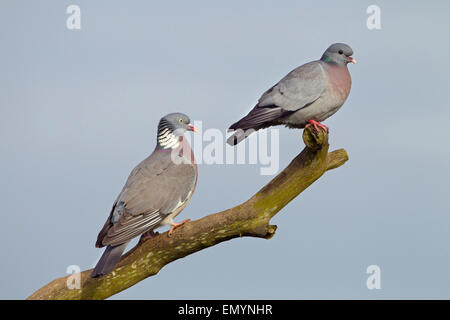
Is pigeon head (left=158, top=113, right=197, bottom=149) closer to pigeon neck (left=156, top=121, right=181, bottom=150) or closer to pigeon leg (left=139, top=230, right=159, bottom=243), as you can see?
pigeon neck (left=156, top=121, right=181, bottom=150)

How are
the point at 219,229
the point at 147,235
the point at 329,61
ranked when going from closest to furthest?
the point at 219,229 < the point at 147,235 < the point at 329,61

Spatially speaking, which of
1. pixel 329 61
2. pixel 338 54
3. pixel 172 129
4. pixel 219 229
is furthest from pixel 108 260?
pixel 338 54

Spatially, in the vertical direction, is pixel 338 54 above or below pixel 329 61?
above

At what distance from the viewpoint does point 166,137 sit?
30.1 feet

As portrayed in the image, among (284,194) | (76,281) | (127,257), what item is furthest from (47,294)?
(284,194)

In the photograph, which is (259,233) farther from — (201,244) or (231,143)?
(231,143)

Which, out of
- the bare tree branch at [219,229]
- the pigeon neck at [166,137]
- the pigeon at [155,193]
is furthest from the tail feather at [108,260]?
the pigeon neck at [166,137]

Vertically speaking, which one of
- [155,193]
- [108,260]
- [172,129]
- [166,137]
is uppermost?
[172,129]

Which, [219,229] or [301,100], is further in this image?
[301,100]

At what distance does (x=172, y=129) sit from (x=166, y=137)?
143mm

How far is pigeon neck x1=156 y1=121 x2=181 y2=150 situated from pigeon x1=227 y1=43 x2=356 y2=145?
784 millimetres

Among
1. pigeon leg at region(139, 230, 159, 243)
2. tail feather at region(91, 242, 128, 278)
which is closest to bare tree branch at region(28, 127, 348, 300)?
pigeon leg at region(139, 230, 159, 243)

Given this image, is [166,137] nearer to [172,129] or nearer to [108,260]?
[172,129]

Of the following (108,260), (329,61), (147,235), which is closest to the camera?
(108,260)
